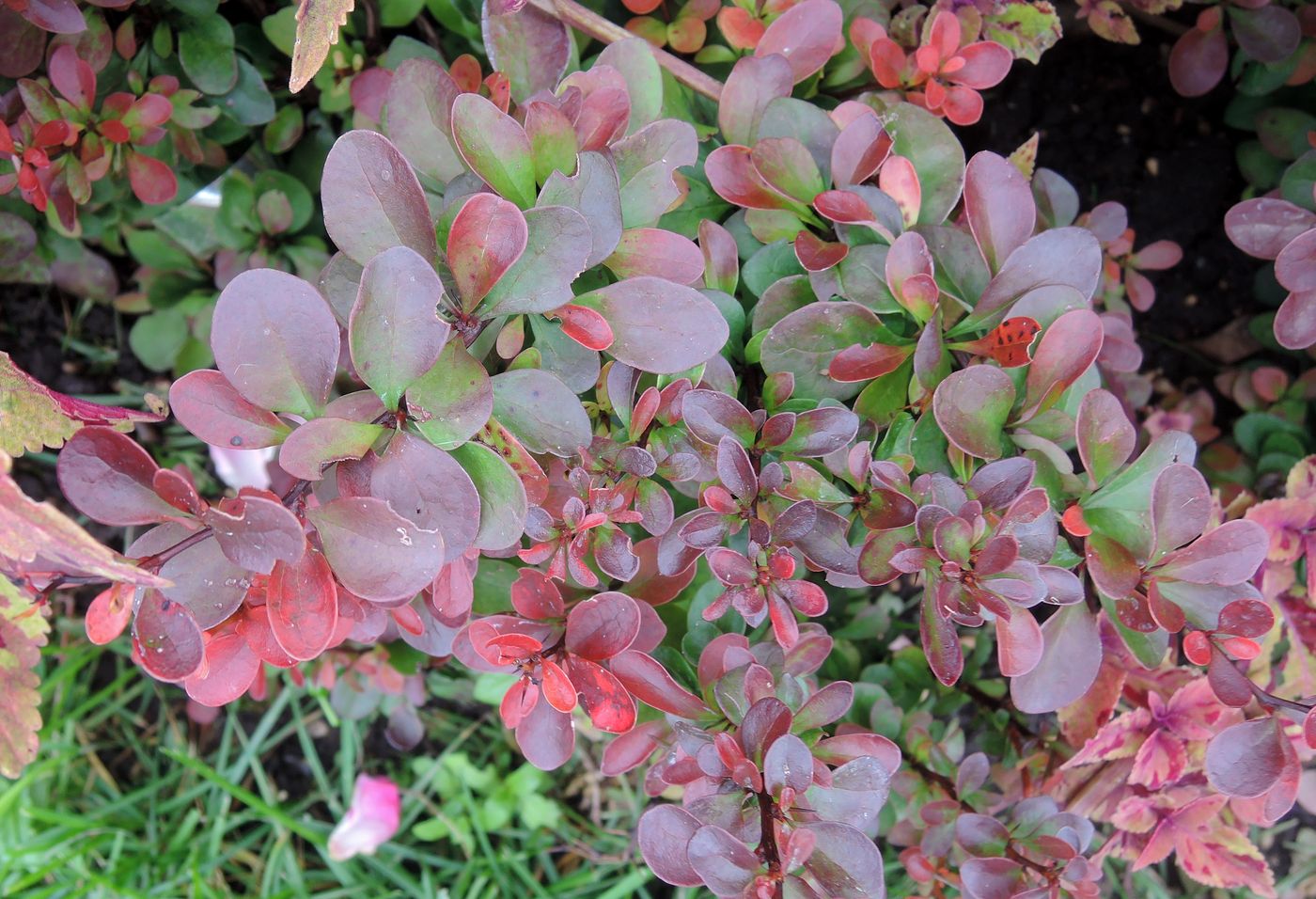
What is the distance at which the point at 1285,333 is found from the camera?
0.78 metres

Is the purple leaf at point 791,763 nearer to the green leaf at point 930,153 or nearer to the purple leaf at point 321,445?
the purple leaf at point 321,445

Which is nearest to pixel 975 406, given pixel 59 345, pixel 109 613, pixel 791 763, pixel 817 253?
pixel 817 253

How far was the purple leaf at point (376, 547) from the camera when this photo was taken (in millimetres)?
493

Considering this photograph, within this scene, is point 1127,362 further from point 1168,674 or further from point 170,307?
point 170,307

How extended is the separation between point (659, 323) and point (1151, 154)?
115cm

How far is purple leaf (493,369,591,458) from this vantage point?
1.86 ft

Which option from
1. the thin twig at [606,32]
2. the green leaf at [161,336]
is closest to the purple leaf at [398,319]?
the thin twig at [606,32]

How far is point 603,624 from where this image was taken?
0.61 metres

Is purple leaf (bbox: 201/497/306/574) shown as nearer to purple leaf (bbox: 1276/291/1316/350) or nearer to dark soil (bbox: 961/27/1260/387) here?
purple leaf (bbox: 1276/291/1316/350)

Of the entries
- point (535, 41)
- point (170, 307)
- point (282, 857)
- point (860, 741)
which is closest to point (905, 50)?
point (535, 41)

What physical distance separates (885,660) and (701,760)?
555 mm

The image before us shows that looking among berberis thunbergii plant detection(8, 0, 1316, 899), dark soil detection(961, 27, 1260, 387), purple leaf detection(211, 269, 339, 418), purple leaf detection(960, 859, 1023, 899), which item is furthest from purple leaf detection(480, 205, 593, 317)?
dark soil detection(961, 27, 1260, 387)

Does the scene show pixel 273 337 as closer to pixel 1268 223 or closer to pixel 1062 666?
pixel 1062 666

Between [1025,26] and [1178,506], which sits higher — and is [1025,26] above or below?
above
